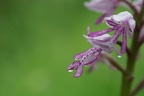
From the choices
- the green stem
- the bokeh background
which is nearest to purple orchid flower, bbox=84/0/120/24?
the green stem

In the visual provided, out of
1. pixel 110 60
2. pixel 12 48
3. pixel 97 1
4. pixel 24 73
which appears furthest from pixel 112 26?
pixel 12 48

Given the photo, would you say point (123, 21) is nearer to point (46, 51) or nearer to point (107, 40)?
point (107, 40)

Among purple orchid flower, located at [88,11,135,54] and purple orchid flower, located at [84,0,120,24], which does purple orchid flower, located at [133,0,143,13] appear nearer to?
purple orchid flower, located at [84,0,120,24]

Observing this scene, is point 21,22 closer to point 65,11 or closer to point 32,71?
point 65,11

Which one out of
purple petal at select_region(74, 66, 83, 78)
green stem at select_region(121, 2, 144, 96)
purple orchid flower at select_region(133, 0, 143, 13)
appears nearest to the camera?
purple petal at select_region(74, 66, 83, 78)

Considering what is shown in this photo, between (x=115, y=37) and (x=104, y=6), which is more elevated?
(x=104, y=6)

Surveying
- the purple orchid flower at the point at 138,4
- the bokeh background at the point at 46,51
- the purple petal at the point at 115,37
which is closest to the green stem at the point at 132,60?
the purple orchid flower at the point at 138,4

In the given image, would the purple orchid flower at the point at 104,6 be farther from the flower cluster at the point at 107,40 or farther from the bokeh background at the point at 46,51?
the bokeh background at the point at 46,51

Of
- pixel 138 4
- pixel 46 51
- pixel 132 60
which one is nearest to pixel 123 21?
pixel 132 60
